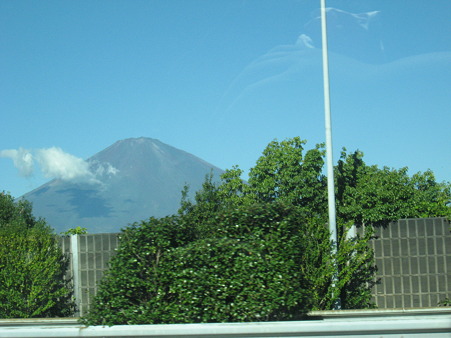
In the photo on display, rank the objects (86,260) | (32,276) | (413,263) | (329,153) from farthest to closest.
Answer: (86,260), (329,153), (32,276), (413,263)

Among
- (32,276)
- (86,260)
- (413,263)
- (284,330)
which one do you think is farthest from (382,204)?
(284,330)

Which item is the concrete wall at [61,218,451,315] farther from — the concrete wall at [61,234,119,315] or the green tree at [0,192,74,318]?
the green tree at [0,192,74,318]

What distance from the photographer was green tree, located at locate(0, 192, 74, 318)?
11625 mm

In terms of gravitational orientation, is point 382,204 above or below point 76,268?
above

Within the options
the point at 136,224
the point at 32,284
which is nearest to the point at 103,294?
the point at 136,224

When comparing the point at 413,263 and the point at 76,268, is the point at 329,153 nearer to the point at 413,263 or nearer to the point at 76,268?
the point at 413,263

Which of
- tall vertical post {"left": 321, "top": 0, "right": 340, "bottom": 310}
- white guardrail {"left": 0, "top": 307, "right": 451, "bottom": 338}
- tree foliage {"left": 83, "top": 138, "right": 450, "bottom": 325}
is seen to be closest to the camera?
white guardrail {"left": 0, "top": 307, "right": 451, "bottom": 338}

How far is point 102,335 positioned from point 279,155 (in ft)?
74.8

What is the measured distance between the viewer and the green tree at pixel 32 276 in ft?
38.1

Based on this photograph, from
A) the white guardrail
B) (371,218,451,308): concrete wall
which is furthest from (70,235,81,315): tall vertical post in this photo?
the white guardrail

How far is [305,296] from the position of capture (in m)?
6.12

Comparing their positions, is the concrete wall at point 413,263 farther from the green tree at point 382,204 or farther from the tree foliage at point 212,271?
the tree foliage at point 212,271

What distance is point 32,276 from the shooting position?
38.5 feet

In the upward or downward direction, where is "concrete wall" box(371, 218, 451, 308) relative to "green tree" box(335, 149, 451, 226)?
downward
